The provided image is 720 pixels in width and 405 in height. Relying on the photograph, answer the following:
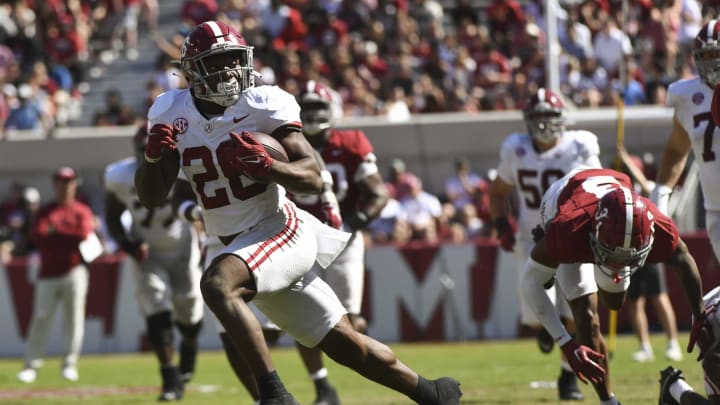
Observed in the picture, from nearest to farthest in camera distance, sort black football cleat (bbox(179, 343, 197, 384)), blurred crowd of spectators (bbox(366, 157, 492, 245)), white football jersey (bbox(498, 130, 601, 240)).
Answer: white football jersey (bbox(498, 130, 601, 240)) < black football cleat (bbox(179, 343, 197, 384)) < blurred crowd of spectators (bbox(366, 157, 492, 245))

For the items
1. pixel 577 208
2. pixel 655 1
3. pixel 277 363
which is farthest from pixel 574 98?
pixel 577 208

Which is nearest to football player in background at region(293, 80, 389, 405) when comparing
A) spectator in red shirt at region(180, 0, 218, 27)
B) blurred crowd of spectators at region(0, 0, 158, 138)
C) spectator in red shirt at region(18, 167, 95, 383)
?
spectator in red shirt at region(18, 167, 95, 383)

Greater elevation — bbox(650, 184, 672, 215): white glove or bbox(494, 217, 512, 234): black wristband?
bbox(650, 184, 672, 215): white glove

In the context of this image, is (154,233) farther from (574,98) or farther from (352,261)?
(574,98)

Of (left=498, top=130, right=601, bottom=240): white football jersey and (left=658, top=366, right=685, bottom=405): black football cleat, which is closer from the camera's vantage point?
(left=658, top=366, right=685, bottom=405): black football cleat

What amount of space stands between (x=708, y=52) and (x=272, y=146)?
111 inches

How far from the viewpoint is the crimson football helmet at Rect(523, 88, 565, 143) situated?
8.86 metres

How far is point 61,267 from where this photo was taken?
12.7 meters

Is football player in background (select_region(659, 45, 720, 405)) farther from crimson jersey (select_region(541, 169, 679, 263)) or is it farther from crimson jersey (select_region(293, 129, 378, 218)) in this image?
crimson jersey (select_region(293, 129, 378, 218))

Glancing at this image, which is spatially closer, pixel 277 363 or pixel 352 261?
pixel 352 261

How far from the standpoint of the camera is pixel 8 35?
21047mm

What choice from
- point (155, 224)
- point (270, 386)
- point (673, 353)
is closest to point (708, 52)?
point (270, 386)

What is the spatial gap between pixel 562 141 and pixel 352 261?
158cm

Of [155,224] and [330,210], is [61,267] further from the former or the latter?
[330,210]
